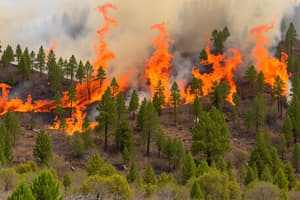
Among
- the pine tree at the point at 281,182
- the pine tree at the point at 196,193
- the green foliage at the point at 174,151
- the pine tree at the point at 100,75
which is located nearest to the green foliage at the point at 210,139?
the green foliage at the point at 174,151

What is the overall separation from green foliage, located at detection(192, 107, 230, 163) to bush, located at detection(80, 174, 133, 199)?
26.3 m

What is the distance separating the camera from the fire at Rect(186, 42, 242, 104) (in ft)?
371

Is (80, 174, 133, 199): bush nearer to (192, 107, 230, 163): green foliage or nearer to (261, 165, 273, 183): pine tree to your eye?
(192, 107, 230, 163): green foliage

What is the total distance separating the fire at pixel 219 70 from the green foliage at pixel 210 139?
38.9m

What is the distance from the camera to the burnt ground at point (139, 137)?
73000 mm

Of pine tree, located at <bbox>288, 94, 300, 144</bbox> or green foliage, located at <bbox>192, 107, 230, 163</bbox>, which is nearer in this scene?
green foliage, located at <bbox>192, 107, 230, 163</bbox>

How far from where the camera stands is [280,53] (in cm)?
12350

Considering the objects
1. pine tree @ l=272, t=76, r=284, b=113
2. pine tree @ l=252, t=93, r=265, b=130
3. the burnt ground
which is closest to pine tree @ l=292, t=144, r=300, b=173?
the burnt ground

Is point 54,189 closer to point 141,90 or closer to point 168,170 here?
point 168,170

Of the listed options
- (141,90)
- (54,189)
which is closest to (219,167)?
(54,189)

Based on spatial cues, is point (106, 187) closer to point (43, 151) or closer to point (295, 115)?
point (43, 151)

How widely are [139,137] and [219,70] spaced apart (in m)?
49.7

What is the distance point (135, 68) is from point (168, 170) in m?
65.2

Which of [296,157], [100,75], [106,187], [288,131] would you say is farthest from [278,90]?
[106,187]
